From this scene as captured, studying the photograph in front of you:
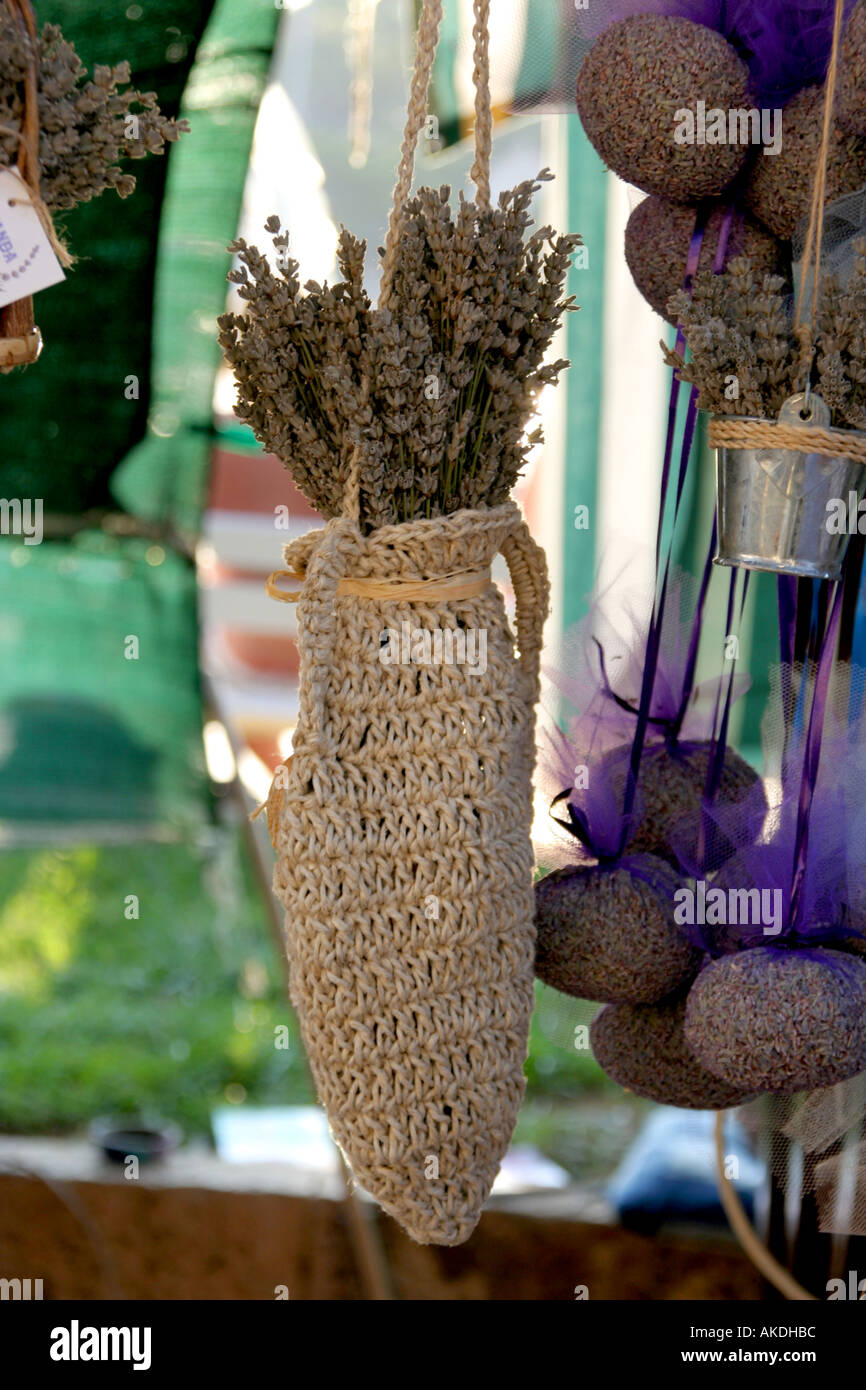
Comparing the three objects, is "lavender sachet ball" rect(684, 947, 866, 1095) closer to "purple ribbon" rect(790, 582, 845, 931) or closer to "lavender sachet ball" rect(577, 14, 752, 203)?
"purple ribbon" rect(790, 582, 845, 931)

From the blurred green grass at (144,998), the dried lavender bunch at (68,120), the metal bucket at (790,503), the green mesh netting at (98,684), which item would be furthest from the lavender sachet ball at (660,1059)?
the blurred green grass at (144,998)

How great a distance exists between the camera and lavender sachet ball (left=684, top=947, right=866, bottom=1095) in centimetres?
75

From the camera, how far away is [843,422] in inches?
29.8

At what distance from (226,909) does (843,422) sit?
2381 mm

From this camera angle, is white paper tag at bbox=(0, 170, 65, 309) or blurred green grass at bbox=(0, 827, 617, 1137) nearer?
white paper tag at bbox=(0, 170, 65, 309)

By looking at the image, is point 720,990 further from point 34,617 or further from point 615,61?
point 34,617

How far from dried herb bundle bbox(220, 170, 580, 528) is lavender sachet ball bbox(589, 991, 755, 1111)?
382 mm

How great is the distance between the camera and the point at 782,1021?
753 millimetres

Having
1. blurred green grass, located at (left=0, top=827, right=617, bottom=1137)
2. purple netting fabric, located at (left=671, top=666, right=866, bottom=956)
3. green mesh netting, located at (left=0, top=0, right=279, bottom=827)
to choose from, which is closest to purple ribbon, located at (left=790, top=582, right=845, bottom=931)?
purple netting fabric, located at (left=671, top=666, right=866, bottom=956)

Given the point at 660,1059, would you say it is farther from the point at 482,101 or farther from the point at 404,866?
the point at 482,101
